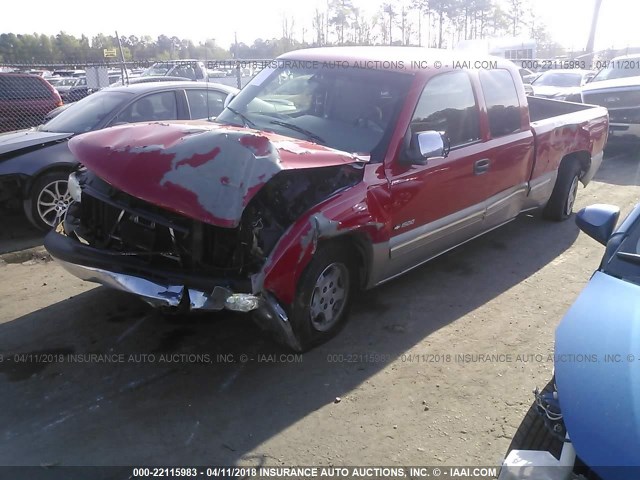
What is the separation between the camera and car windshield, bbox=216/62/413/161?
165 inches

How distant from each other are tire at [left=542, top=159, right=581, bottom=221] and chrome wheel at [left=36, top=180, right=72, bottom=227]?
573 cm

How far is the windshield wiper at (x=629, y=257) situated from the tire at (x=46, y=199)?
5.52 m

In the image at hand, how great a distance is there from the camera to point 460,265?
545 cm

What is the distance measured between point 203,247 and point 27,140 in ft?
13.2

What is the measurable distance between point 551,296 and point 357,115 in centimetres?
234

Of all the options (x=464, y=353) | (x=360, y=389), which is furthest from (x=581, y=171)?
(x=360, y=389)

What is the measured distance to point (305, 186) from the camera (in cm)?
373

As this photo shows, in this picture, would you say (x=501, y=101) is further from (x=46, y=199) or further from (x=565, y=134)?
(x=46, y=199)

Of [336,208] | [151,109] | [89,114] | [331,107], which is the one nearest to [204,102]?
[151,109]

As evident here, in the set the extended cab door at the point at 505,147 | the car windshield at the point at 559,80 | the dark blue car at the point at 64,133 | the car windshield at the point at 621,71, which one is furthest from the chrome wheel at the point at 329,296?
the car windshield at the point at 559,80

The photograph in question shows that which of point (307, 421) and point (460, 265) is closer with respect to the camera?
point (307, 421)

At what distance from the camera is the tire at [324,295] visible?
11.9ft

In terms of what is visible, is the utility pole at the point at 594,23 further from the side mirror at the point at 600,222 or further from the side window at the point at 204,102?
the side mirror at the point at 600,222

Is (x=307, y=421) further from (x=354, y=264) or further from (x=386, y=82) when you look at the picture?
(x=386, y=82)
